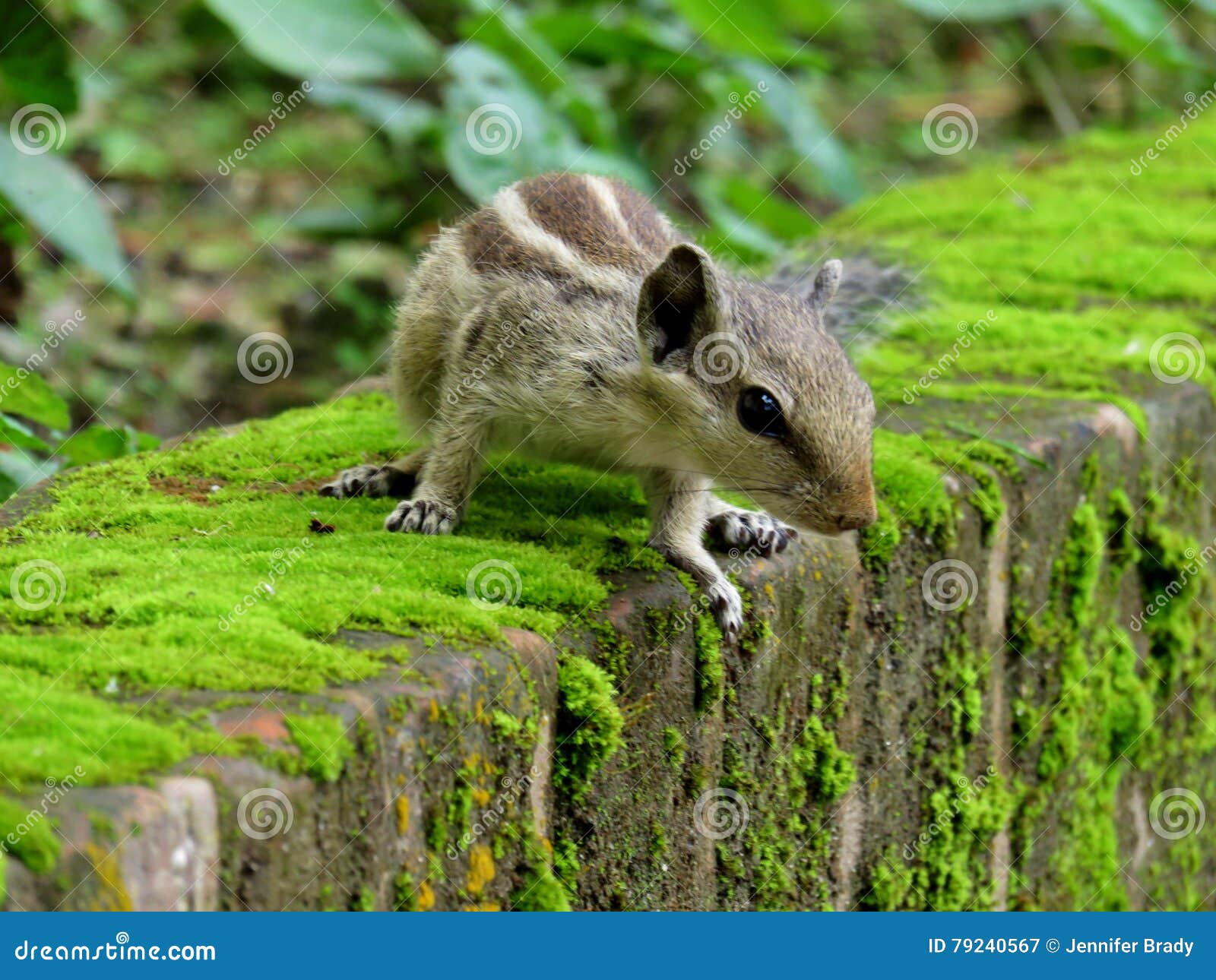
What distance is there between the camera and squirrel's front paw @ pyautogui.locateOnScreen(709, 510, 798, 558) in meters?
3.65

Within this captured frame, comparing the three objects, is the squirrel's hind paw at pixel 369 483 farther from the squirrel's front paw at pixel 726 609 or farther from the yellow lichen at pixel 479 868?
the yellow lichen at pixel 479 868

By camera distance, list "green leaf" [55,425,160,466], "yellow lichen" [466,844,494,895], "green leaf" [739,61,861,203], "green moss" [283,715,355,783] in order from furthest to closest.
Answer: "green leaf" [739,61,861,203]
"green leaf" [55,425,160,466]
"yellow lichen" [466,844,494,895]
"green moss" [283,715,355,783]

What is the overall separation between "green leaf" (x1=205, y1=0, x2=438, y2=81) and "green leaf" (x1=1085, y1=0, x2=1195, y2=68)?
408 centimetres

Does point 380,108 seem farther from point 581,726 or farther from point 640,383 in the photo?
point 581,726

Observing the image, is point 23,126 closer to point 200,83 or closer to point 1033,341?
point 1033,341

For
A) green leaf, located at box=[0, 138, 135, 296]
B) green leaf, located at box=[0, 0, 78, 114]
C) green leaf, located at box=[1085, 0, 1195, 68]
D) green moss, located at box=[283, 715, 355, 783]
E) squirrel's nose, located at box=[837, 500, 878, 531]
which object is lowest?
green moss, located at box=[283, 715, 355, 783]

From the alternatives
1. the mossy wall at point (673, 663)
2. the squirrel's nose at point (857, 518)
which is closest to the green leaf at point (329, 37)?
the mossy wall at point (673, 663)

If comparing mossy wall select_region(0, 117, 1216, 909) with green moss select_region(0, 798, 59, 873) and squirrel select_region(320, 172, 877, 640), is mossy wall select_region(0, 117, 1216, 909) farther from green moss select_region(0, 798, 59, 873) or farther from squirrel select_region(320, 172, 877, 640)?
squirrel select_region(320, 172, 877, 640)

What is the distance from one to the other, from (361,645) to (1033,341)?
360cm

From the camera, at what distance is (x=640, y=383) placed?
3.71 m

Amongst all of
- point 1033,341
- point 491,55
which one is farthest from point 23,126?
point 1033,341

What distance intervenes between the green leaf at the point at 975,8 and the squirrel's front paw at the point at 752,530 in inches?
199

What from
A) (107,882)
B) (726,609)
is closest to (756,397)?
(726,609)

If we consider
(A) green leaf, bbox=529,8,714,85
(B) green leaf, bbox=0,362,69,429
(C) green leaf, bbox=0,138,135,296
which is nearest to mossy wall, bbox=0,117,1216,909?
(B) green leaf, bbox=0,362,69,429
